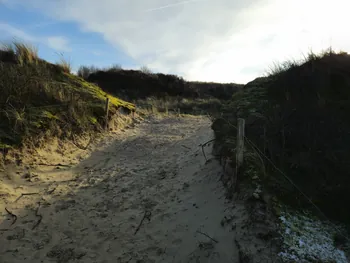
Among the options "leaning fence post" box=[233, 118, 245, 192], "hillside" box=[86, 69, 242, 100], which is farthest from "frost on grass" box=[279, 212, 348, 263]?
"hillside" box=[86, 69, 242, 100]

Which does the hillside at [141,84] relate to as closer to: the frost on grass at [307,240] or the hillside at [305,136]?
the hillside at [305,136]

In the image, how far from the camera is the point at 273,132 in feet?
16.8

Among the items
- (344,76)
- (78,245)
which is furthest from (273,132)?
(78,245)

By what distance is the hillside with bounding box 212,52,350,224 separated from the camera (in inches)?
153

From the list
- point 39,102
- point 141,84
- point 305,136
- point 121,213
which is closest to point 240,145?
point 305,136

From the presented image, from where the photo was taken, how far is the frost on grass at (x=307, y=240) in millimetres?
3023

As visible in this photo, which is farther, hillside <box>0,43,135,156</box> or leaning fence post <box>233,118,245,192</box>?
hillside <box>0,43,135,156</box>

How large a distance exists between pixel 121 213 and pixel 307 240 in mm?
3019

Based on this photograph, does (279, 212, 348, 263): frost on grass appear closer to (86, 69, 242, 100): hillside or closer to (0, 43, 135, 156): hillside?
(0, 43, 135, 156): hillside

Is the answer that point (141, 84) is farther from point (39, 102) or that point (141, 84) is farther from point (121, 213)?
point (121, 213)

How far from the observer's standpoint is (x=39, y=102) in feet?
25.3

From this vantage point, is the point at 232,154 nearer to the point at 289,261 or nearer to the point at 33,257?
the point at 289,261

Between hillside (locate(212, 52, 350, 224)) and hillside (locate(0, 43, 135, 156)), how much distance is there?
430 cm

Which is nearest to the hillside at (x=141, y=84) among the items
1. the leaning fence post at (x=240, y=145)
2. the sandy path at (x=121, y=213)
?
the sandy path at (x=121, y=213)
